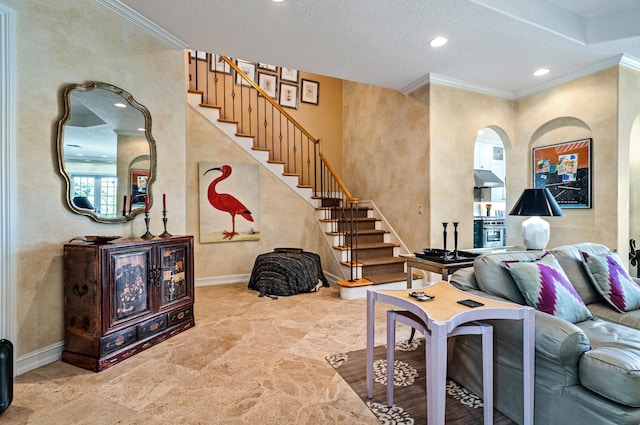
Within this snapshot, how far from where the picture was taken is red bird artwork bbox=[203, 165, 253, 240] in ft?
15.3

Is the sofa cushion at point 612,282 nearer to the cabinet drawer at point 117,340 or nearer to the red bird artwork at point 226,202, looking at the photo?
the cabinet drawer at point 117,340

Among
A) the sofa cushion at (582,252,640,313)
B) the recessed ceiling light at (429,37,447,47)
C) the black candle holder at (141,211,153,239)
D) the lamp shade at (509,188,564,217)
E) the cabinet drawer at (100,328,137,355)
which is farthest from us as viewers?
the recessed ceiling light at (429,37,447,47)

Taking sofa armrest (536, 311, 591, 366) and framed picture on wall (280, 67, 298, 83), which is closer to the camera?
sofa armrest (536, 311, 591, 366)

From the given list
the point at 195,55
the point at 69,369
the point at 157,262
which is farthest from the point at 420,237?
the point at 195,55

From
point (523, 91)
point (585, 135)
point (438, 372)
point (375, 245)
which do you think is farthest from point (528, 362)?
point (523, 91)

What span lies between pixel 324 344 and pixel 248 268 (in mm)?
2554

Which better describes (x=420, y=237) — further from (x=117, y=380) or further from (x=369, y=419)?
(x=117, y=380)

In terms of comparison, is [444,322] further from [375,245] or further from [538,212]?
[375,245]

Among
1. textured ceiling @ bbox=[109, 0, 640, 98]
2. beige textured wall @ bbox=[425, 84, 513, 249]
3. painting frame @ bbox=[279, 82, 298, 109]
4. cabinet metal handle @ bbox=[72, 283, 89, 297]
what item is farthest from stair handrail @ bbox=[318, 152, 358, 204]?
cabinet metal handle @ bbox=[72, 283, 89, 297]

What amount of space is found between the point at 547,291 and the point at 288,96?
18.0 ft

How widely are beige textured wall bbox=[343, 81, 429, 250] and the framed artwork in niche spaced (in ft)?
6.72

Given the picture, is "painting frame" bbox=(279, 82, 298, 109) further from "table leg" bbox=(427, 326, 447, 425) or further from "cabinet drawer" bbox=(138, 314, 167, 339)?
"table leg" bbox=(427, 326, 447, 425)

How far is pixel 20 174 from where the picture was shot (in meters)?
2.17

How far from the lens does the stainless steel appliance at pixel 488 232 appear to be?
5949 millimetres
